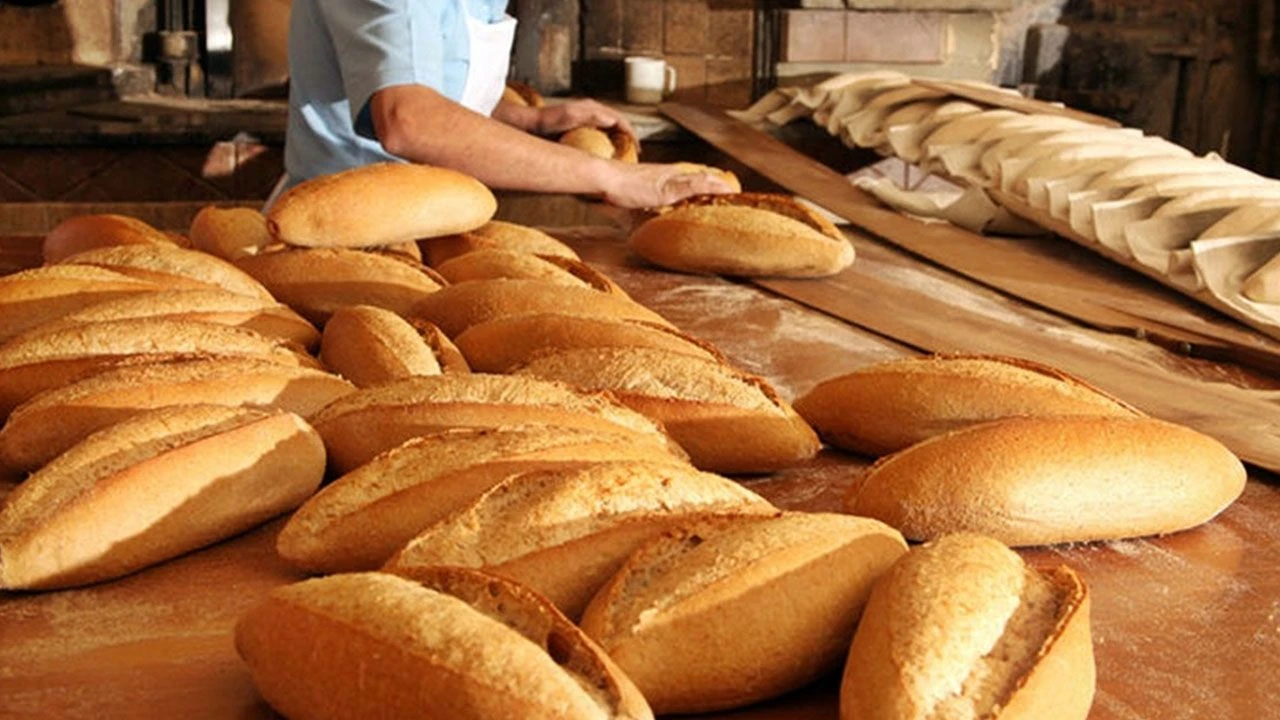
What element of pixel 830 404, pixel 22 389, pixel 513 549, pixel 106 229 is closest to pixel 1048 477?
pixel 830 404

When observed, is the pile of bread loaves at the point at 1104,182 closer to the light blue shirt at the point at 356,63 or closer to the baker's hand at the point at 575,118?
the baker's hand at the point at 575,118

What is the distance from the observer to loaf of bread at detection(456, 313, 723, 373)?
4.89ft

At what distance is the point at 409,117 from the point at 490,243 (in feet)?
2.56

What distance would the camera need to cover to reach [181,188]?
4.89 meters

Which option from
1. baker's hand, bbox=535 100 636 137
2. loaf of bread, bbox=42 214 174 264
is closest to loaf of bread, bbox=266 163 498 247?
loaf of bread, bbox=42 214 174 264

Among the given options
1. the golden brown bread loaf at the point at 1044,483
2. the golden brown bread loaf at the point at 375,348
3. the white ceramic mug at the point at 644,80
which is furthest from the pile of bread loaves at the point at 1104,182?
the white ceramic mug at the point at 644,80

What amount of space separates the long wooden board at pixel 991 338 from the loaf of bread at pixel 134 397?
2.91 ft

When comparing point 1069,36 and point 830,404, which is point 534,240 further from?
point 1069,36

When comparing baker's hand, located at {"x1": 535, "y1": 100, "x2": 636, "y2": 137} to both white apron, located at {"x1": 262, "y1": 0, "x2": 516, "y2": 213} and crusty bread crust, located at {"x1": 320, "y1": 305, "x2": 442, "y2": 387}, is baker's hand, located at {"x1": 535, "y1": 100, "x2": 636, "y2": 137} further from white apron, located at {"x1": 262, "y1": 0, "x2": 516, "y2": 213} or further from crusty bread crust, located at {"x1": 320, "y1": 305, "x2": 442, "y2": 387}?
crusty bread crust, located at {"x1": 320, "y1": 305, "x2": 442, "y2": 387}

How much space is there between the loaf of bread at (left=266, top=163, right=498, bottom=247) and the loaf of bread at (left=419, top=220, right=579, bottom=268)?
0.02 metres

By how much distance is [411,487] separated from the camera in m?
1.06

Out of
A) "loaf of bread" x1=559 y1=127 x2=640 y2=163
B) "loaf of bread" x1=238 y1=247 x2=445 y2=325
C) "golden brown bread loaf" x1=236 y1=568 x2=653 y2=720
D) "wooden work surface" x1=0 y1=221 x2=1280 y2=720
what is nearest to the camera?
"golden brown bread loaf" x1=236 y1=568 x2=653 y2=720

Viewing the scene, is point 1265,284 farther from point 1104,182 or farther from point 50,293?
point 50,293

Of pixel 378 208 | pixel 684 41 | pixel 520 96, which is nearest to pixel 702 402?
pixel 378 208
